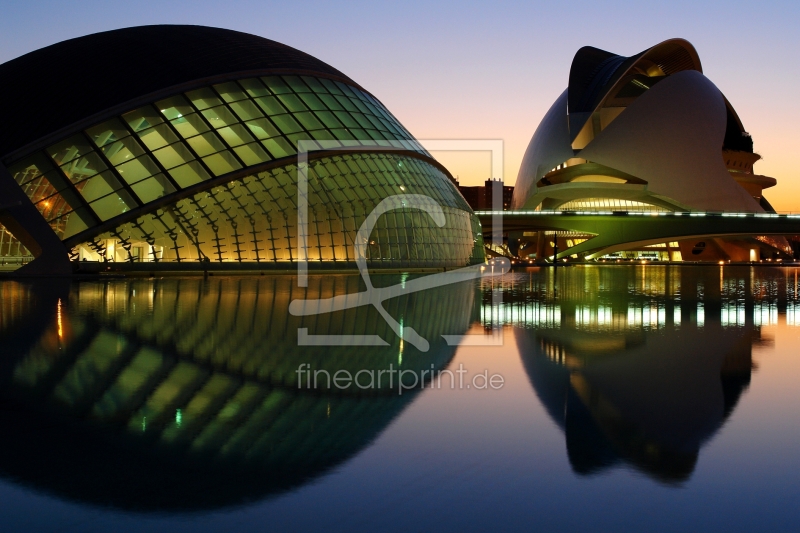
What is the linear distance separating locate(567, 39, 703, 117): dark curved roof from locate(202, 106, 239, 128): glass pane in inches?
2122

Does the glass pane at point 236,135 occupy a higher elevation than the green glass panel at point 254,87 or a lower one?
lower

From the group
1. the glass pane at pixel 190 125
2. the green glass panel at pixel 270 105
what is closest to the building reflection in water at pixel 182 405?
the glass pane at pixel 190 125

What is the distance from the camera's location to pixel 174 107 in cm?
3184

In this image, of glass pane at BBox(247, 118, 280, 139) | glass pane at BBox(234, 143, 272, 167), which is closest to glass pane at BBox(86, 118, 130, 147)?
glass pane at BBox(234, 143, 272, 167)


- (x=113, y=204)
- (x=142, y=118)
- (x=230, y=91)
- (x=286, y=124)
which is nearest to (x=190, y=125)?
(x=142, y=118)

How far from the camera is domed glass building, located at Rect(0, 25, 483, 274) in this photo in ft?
95.3

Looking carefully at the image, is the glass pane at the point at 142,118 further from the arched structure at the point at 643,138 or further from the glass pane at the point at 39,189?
the arched structure at the point at 643,138

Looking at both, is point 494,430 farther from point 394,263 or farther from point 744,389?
point 394,263

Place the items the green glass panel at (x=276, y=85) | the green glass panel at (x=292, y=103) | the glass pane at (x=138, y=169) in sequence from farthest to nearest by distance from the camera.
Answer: the green glass panel at (x=276, y=85)
the green glass panel at (x=292, y=103)
the glass pane at (x=138, y=169)

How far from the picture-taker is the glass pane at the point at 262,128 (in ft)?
109

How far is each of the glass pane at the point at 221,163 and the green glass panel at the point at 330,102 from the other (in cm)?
650

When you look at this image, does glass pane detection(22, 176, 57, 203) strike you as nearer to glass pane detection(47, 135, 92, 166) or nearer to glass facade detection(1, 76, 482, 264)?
glass facade detection(1, 76, 482, 264)

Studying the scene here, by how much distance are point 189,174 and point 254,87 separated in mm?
6052

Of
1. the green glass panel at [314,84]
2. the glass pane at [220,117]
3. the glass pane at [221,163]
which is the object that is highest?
the green glass panel at [314,84]
